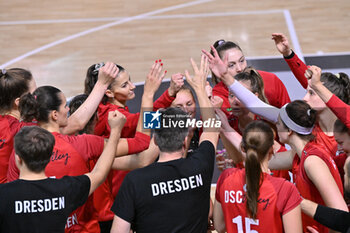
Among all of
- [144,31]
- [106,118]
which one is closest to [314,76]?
[106,118]

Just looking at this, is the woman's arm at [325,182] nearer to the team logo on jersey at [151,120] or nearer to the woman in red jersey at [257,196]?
the woman in red jersey at [257,196]

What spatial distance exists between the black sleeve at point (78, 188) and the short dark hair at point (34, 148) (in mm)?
196

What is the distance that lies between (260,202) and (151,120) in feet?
3.15

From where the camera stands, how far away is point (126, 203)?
3098mm

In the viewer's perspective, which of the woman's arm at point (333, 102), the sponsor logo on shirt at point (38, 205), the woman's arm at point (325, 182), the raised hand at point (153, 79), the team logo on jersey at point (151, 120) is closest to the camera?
the sponsor logo on shirt at point (38, 205)

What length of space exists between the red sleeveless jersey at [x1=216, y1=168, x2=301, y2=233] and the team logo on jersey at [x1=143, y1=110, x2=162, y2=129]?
562 millimetres

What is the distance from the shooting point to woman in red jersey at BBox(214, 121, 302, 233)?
10.5 feet

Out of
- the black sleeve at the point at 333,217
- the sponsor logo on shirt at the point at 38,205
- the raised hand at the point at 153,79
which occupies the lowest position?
the black sleeve at the point at 333,217

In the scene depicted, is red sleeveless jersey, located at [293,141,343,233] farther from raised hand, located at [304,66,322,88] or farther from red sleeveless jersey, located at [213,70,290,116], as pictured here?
red sleeveless jersey, located at [213,70,290,116]

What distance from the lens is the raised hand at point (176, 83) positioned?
4281 millimetres

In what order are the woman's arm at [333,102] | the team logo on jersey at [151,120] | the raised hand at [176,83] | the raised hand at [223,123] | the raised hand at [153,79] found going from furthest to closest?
1. the raised hand at [176,83]
2. the raised hand at [223,123]
3. the raised hand at [153,79]
4. the woman's arm at [333,102]
5. the team logo on jersey at [151,120]

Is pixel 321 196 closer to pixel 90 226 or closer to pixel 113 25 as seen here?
pixel 90 226

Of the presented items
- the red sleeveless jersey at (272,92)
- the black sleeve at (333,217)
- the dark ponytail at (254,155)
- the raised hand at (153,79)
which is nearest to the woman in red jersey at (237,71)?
the red sleeveless jersey at (272,92)

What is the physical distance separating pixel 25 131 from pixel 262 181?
1.48 m
